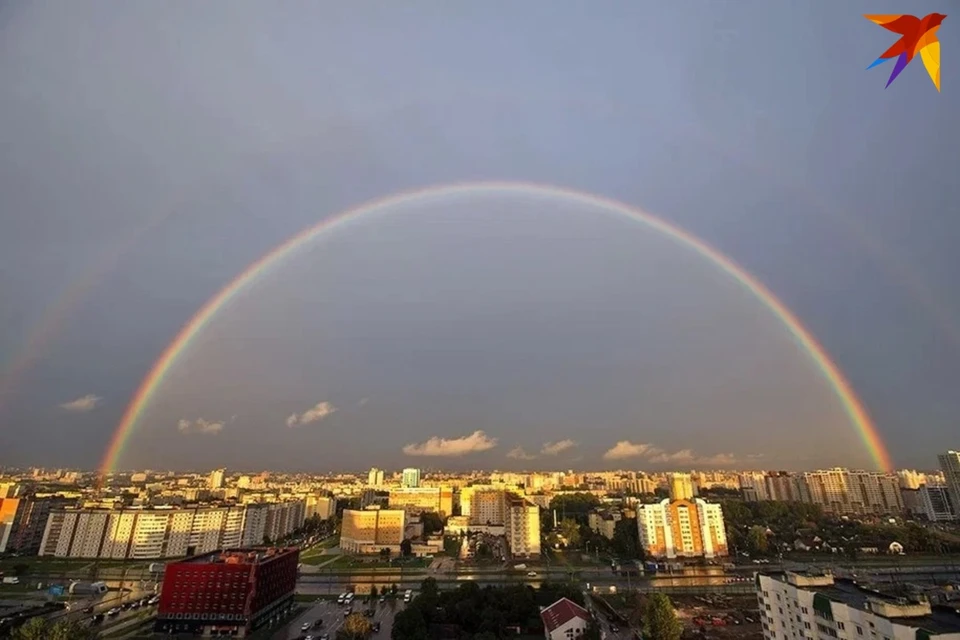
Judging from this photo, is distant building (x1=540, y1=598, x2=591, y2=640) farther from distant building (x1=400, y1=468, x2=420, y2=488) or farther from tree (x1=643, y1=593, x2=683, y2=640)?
distant building (x1=400, y1=468, x2=420, y2=488)

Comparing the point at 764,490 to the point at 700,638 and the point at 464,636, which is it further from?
the point at 464,636

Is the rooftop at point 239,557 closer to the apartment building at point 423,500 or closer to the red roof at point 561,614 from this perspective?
the red roof at point 561,614

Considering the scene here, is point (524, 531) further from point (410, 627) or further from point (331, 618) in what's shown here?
point (410, 627)

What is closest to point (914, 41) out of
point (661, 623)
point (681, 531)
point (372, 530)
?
point (661, 623)

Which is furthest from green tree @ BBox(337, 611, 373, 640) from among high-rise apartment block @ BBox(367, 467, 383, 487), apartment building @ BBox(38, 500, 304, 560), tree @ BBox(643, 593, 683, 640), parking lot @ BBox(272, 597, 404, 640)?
high-rise apartment block @ BBox(367, 467, 383, 487)

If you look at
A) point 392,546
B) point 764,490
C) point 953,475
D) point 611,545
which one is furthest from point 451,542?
point 953,475
